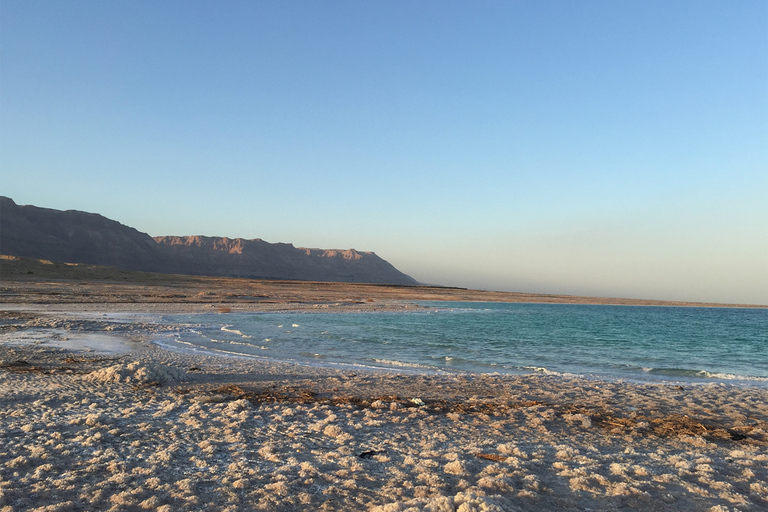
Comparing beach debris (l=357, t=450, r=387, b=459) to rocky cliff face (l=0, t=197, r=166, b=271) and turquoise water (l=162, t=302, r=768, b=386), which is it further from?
rocky cliff face (l=0, t=197, r=166, b=271)

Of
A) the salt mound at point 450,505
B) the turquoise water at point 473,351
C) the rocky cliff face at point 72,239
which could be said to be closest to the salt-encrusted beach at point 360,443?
the salt mound at point 450,505

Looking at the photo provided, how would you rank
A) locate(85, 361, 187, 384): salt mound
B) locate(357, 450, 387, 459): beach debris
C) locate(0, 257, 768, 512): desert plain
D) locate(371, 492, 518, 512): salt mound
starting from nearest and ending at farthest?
1. locate(371, 492, 518, 512): salt mound
2. locate(0, 257, 768, 512): desert plain
3. locate(357, 450, 387, 459): beach debris
4. locate(85, 361, 187, 384): salt mound

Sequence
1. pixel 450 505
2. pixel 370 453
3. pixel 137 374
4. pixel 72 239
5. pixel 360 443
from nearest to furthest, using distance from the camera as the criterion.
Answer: pixel 450 505 → pixel 370 453 → pixel 360 443 → pixel 137 374 → pixel 72 239

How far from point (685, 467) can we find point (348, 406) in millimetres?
5717

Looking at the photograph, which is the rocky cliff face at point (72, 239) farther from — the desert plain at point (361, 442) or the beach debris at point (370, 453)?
the beach debris at point (370, 453)

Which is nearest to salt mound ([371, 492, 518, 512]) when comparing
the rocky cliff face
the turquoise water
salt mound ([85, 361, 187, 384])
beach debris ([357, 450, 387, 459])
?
beach debris ([357, 450, 387, 459])

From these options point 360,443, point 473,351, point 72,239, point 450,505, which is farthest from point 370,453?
point 72,239

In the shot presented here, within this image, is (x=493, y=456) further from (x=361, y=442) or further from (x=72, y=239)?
(x=72, y=239)

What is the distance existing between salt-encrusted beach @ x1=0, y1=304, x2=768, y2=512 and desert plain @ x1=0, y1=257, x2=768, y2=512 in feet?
0.10

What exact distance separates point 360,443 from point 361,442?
57mm

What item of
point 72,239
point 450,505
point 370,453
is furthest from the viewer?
point 72,239

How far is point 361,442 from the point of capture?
681cm

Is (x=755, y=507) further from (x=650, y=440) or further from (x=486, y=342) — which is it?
(x=486, y=342)

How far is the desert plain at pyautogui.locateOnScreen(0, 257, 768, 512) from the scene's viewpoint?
485 cm
